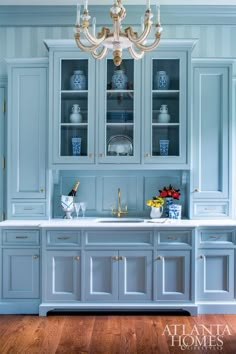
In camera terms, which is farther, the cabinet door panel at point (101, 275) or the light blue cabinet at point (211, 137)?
the light blue cabinet at point (211, 137)

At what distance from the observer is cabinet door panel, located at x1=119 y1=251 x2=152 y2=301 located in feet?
11.3

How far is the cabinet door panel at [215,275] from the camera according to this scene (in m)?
3.51

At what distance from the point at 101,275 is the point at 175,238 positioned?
705 millimetres

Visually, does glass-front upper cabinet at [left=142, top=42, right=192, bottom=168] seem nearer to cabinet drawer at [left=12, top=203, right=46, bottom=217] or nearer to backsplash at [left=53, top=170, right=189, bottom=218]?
backsplash at [left=53, top=170, right=189, bottom=218]

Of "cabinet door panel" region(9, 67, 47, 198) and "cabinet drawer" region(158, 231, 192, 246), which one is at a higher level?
"cabinet door panel" region(9, 67, 47, 198)

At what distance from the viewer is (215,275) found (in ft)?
11.6

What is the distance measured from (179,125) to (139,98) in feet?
1.43

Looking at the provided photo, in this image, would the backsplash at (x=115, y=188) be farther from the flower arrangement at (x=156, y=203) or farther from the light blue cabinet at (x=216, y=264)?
the light blue cabinet at (x=216, y=264)

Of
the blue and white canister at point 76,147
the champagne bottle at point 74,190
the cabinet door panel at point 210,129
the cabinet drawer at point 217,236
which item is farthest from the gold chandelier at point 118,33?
the cabinet drawer at point 217,236

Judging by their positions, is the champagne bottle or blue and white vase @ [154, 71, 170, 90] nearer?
blue and white vase @ [154, 71, 170, 90]

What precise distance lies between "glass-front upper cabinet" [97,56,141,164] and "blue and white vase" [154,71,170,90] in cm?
17

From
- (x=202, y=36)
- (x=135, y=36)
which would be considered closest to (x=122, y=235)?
(x=135, y=36)

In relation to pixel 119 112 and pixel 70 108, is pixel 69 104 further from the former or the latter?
pixel 119 112

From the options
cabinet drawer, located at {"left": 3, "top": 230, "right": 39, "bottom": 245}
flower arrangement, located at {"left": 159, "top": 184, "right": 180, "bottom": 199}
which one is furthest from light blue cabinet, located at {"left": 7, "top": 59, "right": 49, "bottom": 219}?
flower arrangement, located at {"left": 159, "top": 184, "right": 180, "bottom": 199}
